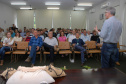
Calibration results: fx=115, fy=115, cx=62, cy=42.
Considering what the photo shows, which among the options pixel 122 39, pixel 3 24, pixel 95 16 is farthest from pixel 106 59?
pixel 3 24

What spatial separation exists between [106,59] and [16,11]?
11941 millimetres

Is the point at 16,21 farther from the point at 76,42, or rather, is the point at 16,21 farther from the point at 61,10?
the point at 76,42

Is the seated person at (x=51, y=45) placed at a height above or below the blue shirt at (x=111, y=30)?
below

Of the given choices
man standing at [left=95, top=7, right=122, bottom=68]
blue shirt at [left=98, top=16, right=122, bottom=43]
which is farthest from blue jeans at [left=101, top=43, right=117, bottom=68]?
blue shirt at [left=98, top=16, right=122, bottom=43]

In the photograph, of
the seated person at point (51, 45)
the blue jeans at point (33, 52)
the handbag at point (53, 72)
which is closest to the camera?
the handbag at point (53, 72)

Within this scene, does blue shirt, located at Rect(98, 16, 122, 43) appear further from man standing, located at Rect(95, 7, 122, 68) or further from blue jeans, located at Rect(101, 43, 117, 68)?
blue jeans, located at Rect(101, 43, 117, 68)

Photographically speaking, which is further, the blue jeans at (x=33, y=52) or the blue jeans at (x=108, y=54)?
the blue jeans at (x=33, y=52)

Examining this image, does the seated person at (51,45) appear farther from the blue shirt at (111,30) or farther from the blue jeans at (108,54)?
the blue shirt at (111,30)

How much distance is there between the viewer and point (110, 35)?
7.34ft

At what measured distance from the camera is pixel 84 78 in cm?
144

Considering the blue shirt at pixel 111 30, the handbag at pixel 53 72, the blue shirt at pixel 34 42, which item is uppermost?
the blue shirt at pixel 111 30

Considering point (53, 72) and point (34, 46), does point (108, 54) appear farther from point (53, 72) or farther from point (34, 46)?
point (34, 46)

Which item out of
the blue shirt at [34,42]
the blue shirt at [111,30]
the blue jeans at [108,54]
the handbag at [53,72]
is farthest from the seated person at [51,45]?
the handbag at [53,72]

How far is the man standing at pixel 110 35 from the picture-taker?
2.22m
